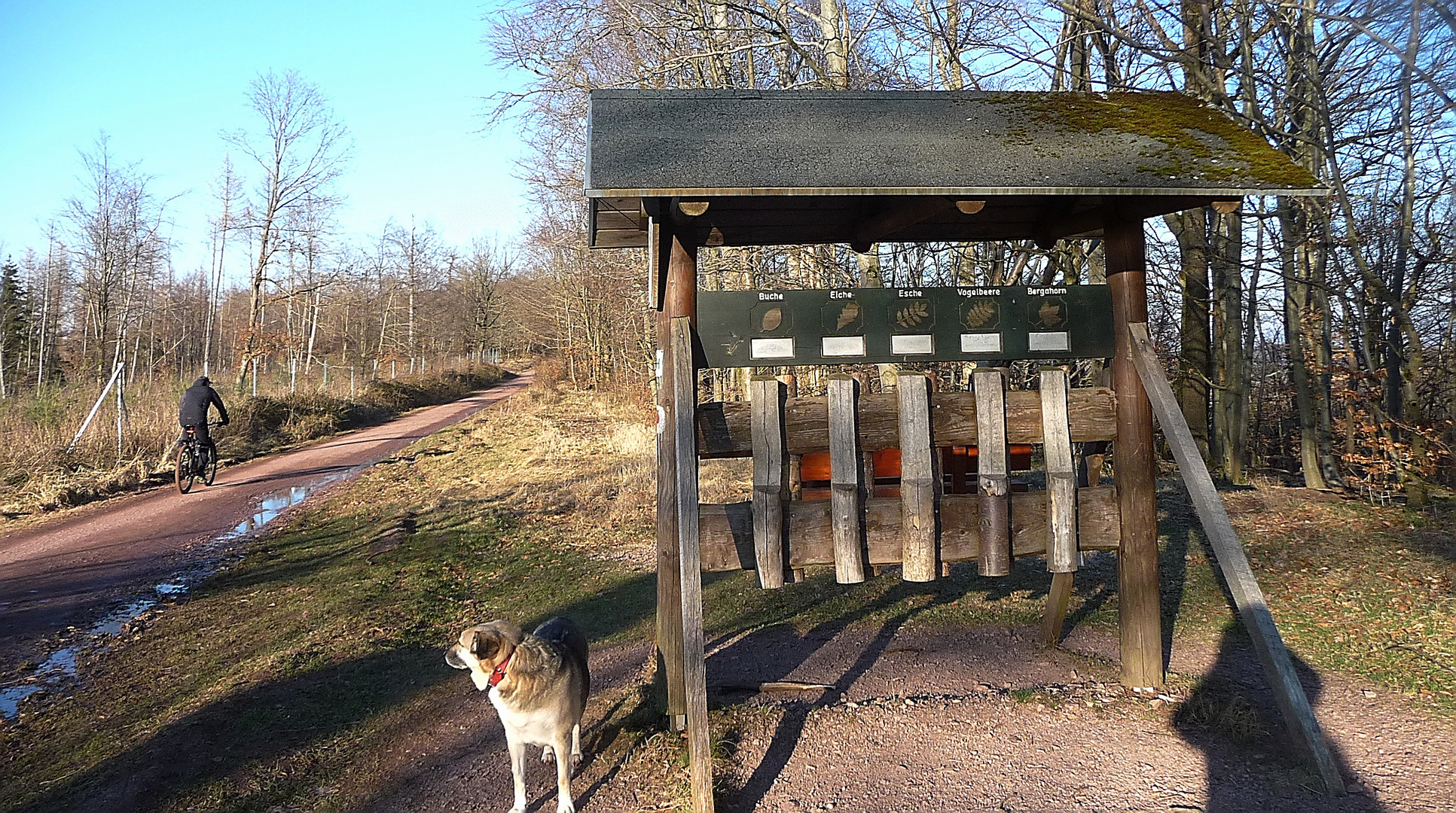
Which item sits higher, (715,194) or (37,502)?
(715,194)

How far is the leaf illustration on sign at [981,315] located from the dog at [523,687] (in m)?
2.76

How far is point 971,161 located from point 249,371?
2946 cm

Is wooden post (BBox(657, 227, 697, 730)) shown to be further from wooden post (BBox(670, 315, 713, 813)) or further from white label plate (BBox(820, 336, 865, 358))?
white label plate (BBox(820, 336, 865, 358))

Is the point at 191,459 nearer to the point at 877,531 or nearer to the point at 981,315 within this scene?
the point at 877,531

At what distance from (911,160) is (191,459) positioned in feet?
44.7

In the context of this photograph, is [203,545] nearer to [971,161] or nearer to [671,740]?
[671,740]

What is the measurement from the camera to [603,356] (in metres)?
35.8

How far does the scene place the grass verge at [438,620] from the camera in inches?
174

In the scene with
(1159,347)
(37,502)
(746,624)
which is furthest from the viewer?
(1159,347)

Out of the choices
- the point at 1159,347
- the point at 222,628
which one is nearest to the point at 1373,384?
the point at 1159,347

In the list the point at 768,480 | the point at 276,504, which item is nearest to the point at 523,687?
the point at 768,480

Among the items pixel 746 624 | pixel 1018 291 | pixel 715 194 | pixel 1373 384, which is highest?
pixel 715 194

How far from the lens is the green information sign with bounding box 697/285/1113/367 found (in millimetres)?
4574

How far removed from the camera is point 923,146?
446 cm
